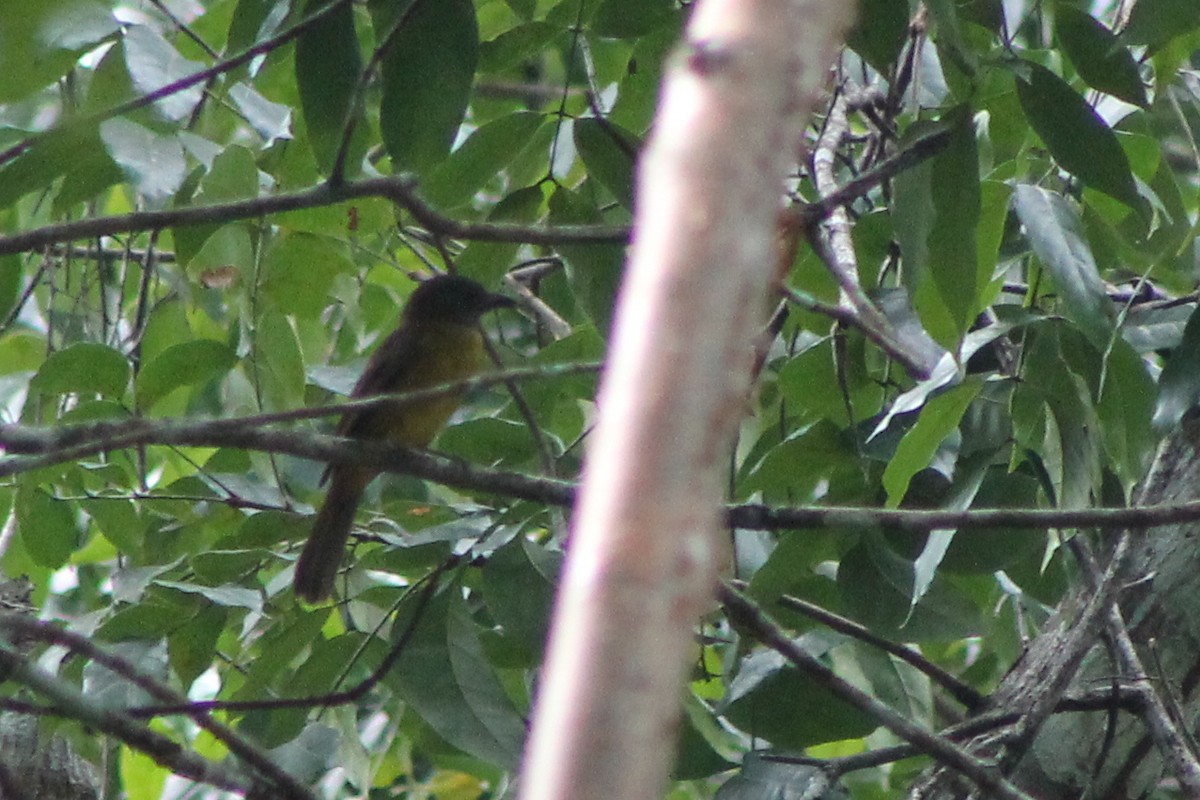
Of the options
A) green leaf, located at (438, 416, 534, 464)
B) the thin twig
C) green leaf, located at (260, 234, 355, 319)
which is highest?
green leaf, located at (260, 234, 355, 319)

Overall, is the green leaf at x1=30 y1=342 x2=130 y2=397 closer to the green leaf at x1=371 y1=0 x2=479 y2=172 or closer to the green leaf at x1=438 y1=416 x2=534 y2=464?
the green leaf at x1=438 y1=416 x2=534 y2=464

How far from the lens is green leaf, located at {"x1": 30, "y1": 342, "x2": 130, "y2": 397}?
139 inches

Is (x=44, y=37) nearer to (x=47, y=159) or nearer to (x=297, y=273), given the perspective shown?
(x=47, y=159)

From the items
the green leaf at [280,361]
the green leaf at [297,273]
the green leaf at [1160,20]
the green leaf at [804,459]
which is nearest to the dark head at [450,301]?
the green leaf at [297,273]

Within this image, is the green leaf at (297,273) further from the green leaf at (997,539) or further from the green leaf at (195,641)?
the green leaf at (997,539)

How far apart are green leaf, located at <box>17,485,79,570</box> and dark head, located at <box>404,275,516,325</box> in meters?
1.29

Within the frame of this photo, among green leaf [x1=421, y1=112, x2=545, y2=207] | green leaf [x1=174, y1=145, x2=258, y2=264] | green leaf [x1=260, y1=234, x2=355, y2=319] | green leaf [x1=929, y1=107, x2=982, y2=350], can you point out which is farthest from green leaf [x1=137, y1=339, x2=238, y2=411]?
green leaf [x1=929, y1=107, x2=982, y2=350]

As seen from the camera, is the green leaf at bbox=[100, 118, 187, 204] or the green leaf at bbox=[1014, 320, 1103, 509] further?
the green leaf at bbox=[1014, 320, 1103, 509]

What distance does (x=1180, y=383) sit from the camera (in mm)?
3389

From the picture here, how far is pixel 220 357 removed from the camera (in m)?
3.85

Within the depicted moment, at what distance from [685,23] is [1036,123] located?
0.73m

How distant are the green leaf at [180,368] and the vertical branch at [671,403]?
9.66ft

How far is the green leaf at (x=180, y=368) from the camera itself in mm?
3744

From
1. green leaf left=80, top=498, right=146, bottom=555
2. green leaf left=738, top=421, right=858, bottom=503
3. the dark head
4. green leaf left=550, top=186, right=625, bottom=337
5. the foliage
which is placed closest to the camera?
the foliage
